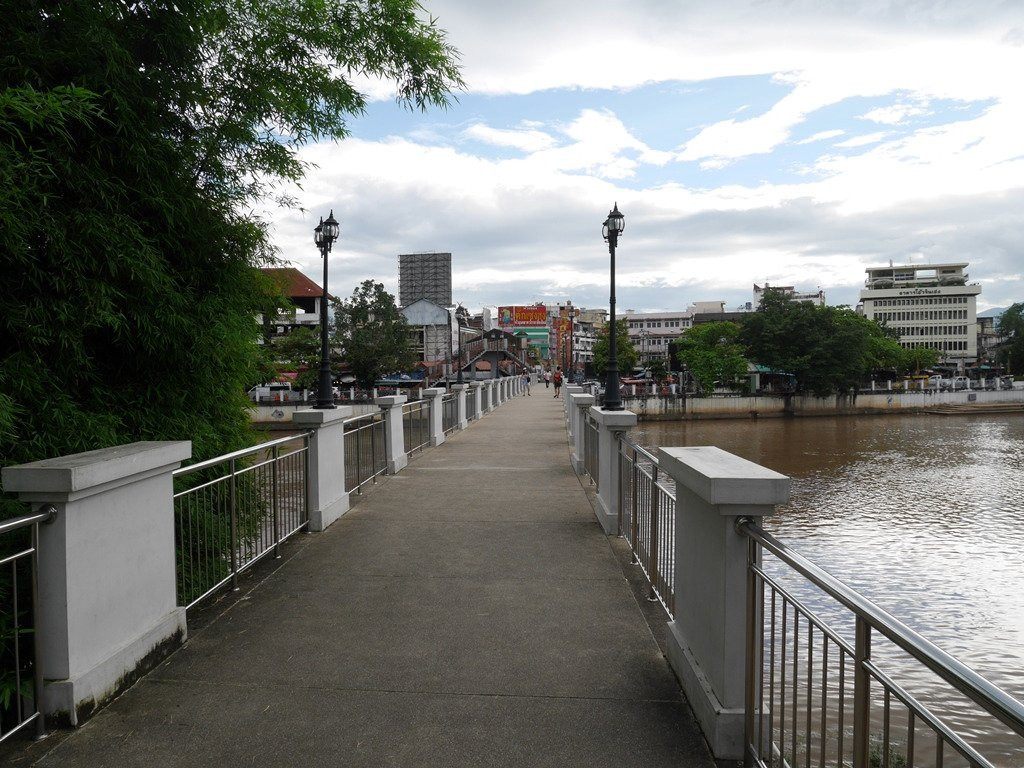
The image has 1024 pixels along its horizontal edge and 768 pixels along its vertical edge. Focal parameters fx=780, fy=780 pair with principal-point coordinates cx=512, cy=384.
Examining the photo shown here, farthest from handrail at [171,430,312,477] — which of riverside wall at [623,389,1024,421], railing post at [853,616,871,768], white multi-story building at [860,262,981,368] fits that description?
white multi-story building at [860,262,981,368]

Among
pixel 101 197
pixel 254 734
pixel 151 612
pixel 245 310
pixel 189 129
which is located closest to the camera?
pixel 254 734

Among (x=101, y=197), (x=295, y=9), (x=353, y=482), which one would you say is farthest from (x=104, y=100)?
(x=353, y=482)

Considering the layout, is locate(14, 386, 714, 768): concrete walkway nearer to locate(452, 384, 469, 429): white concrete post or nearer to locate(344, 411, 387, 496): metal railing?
locate(344, 411, 387, 496): metal railing

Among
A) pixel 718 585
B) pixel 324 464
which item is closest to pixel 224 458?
pixel 324 464

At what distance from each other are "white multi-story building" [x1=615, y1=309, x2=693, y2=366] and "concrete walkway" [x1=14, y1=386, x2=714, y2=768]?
439 feet

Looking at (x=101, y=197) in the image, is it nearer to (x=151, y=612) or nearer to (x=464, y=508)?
(x=151, y=612)

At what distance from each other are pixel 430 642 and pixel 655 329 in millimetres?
145396

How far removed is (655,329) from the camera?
5792 inches

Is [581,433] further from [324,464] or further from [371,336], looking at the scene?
[371,336]

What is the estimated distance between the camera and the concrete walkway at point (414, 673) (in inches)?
139

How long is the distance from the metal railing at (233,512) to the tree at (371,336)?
57119 millimetres

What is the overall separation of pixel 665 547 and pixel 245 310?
4313 millimetres

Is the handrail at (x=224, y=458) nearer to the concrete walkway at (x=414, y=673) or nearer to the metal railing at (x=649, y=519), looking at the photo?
the concrete walkway at (x=414, y=673)

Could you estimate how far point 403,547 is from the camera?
7.48m
